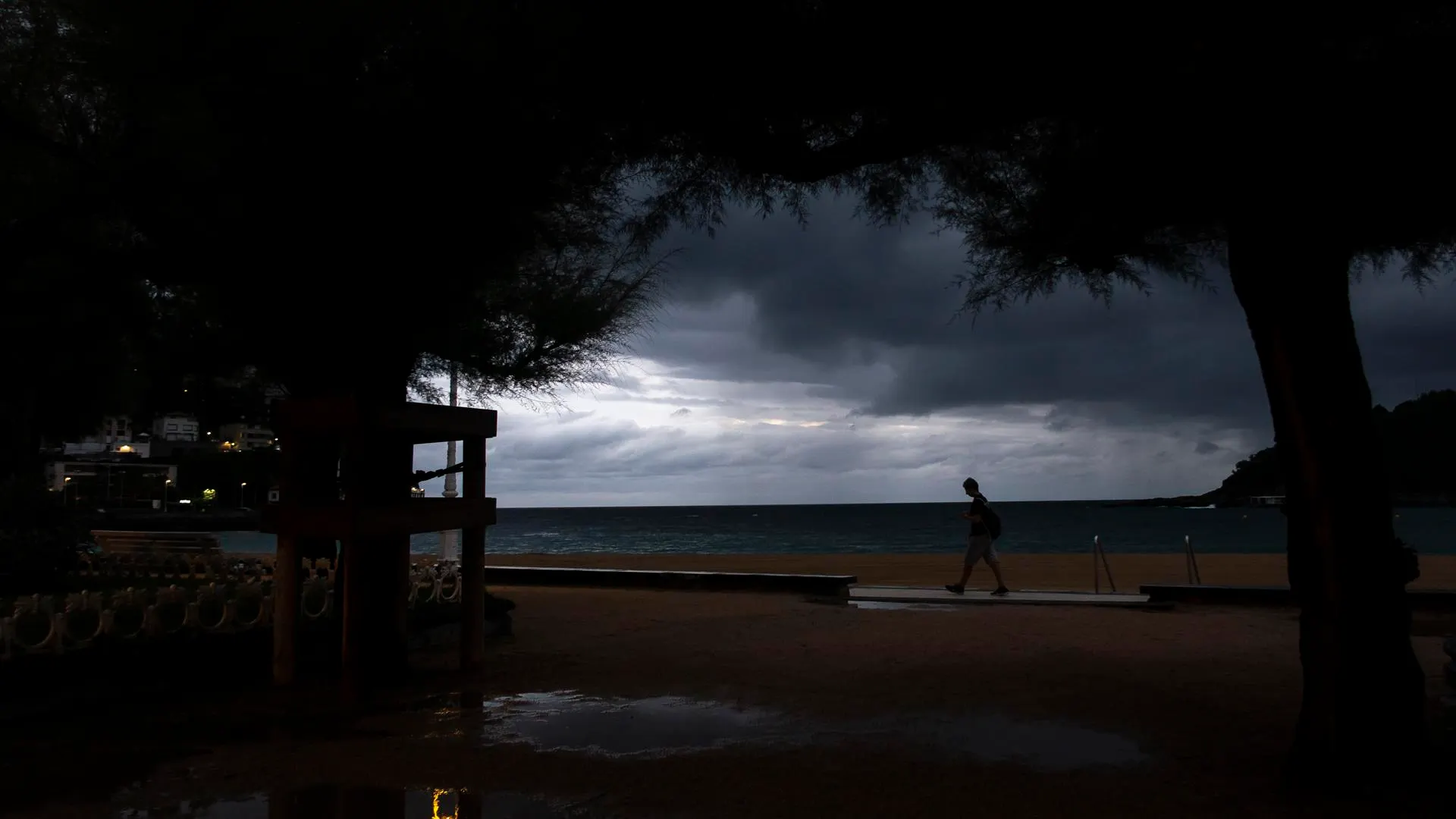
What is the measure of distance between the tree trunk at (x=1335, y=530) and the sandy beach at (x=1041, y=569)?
1225cm

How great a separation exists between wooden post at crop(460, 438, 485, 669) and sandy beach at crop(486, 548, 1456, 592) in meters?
10.3

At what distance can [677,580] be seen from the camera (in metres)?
16.0

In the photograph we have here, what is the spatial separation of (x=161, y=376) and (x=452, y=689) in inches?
408

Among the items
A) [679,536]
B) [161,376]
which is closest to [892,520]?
[679,536]

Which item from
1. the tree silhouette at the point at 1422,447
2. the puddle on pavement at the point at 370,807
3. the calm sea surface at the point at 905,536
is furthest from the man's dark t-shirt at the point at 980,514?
the tree silhouette at the point at 1422,447

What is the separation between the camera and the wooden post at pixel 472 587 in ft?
27.1

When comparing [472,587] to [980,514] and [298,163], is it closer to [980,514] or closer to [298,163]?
[298,163]

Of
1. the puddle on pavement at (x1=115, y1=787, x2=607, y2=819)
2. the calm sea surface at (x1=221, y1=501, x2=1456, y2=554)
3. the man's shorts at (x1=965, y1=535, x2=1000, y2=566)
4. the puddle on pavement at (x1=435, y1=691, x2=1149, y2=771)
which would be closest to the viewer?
the puddle on pavement at (x1=115, y1=787, x2=607, y2=819)

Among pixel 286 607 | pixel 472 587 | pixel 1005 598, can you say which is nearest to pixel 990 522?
pixel 1005 598

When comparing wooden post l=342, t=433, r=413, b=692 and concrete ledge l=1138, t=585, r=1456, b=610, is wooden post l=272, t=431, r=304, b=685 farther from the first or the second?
concrete ledge l=1138, t=585, r=1456, b=610

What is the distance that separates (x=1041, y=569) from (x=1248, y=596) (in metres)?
10.5

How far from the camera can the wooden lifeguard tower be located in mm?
6930

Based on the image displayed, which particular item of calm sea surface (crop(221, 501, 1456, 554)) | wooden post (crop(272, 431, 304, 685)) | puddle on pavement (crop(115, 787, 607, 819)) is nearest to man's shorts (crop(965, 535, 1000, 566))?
wooden post (crop(272, 431, 304, 685))

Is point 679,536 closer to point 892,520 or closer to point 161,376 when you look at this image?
point 892,520
